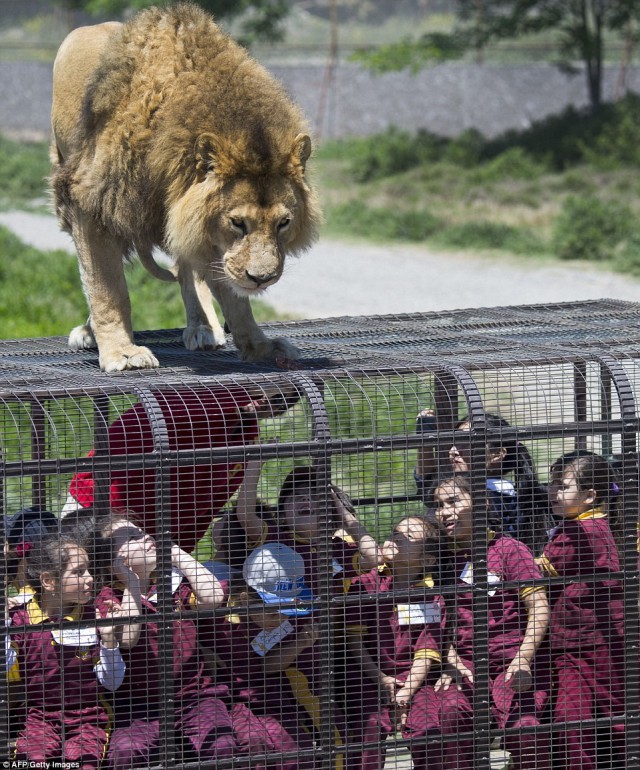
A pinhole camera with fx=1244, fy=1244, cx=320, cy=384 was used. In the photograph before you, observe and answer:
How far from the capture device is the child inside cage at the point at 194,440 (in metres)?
3.82

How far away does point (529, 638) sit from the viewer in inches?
150

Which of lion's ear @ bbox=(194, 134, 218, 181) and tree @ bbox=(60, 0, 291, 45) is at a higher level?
lion's ear @ bbox=(194, 134, 218, 181)

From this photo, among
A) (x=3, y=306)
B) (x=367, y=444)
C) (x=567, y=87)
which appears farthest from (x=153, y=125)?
(x=567, y=87)

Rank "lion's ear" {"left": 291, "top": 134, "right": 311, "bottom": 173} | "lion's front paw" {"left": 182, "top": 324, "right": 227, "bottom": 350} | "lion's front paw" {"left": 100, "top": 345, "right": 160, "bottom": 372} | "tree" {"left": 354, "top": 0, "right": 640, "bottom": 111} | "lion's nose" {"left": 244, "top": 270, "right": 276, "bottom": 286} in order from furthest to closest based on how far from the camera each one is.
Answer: "tree" {"left": 354, "top": 0, "right": 640, "bottom": 111} < "lion's front paw" {"left": 182, "top": 324, "right": 227, "bottom": 350} < "lion's front paw" {"left": 100, "top": 345, "right": 160, "bottom": 372} < "lion's ear" {"left": 291, "top": 134, "right": 311, "bottom": 173} < "lion's nose" {"left": 244, "top": 270, "right": 276, "bottom": 286}

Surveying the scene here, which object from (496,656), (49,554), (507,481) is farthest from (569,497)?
(49,554)

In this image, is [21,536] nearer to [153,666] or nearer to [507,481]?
[153,666]

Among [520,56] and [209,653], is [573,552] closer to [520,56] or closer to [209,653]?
[209,653]

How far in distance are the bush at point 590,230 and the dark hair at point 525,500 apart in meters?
10.8

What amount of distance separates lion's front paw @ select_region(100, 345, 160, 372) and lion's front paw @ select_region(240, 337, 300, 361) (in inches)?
14.6

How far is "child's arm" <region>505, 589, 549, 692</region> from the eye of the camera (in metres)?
3.81

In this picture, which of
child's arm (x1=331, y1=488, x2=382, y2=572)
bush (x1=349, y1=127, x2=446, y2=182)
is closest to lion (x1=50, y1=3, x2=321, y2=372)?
child's arm (x1=331, y1=488, x2=382, y2=572)

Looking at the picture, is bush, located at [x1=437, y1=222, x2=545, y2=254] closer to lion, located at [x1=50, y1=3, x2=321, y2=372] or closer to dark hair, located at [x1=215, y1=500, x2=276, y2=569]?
lion, located at [x1=50, y1=3, x2=321, y2=372]

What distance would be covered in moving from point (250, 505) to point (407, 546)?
19.3 inches

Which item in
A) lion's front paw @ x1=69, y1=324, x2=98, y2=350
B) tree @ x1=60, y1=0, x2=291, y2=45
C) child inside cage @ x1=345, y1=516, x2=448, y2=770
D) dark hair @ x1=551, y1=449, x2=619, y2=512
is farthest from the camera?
tree @ x1=60, y1=0, x2=291, y2=45
